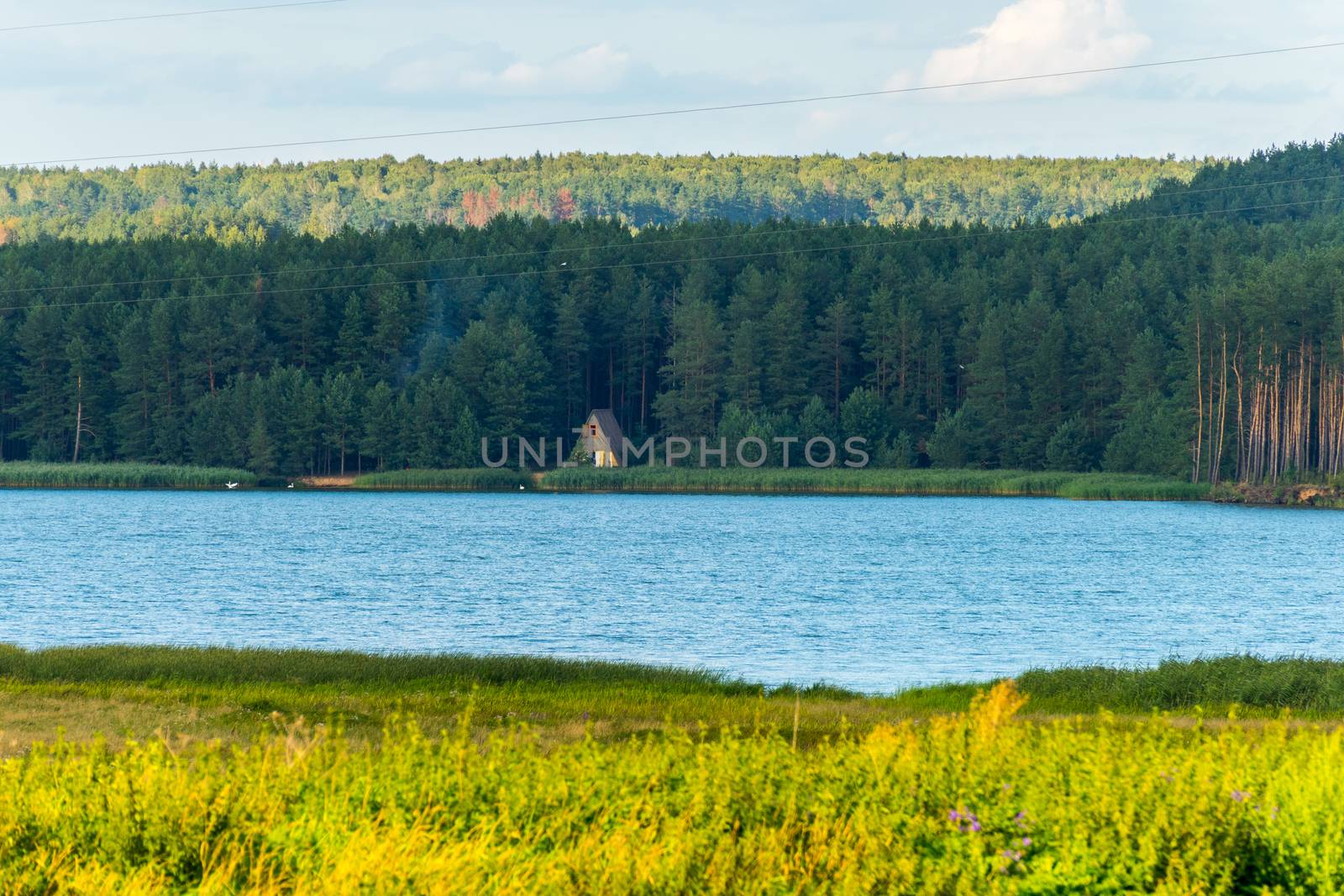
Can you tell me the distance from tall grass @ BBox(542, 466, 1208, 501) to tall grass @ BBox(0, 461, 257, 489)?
2095cm

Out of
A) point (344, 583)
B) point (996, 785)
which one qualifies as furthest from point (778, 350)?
point (996, 785)

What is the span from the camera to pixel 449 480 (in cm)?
9194

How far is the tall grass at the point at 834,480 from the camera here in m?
87.6

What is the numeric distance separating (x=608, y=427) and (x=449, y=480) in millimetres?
15811

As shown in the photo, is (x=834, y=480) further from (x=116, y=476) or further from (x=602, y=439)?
(x=116, y=476)

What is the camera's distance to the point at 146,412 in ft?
330

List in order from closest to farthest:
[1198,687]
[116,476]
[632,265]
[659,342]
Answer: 1. [1198,687]
2. [116,476]
3. [632,265]
4. [659,342]

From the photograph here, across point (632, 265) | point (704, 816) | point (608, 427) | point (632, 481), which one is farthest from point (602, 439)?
point (704, 816)

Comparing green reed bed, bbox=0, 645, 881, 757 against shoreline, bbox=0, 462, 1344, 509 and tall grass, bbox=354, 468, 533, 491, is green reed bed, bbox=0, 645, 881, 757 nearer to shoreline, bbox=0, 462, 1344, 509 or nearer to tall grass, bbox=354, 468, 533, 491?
shoreline, bbox=0, 462, 1344, 509

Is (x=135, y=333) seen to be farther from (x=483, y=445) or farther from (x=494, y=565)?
(x=494, y=565)

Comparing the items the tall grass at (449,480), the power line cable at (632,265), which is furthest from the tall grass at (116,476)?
the power line cable at (632,265)

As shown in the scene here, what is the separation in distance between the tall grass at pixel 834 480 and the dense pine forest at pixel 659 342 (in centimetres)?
545

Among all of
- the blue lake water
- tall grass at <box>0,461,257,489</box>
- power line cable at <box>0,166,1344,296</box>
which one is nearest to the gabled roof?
power line cable at <box>0,166,1344,296</box>

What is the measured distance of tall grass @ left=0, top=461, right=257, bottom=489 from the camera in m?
91.4
